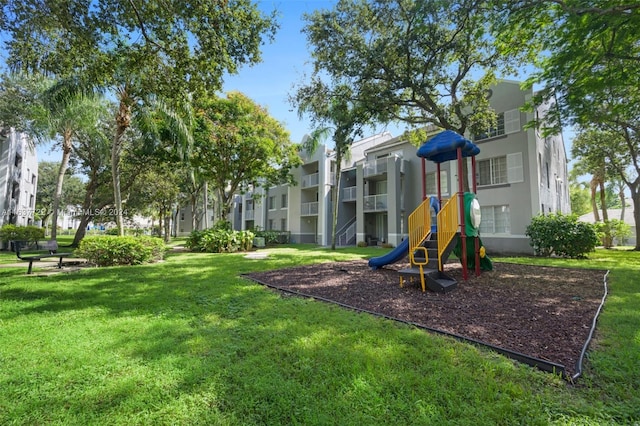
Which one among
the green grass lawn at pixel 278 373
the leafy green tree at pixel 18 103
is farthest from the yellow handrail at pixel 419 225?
the leafy green tree at pixel 18 103

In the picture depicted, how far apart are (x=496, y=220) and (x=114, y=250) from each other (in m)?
18.4

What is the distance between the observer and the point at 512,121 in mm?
16672

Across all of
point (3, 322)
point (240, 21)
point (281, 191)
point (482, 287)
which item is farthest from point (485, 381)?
point (281, 191)

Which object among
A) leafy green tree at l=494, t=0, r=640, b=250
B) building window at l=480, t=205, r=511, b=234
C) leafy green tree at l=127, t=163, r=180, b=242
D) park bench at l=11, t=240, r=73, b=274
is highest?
leafy green tree at l=494, t=0, r=640, b=250

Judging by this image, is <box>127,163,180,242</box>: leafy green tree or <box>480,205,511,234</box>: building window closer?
<box>480,205,511,234</box>: building window

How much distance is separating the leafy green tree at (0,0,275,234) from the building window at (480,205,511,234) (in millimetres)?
15213

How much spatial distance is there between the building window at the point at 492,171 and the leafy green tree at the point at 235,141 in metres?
13.3

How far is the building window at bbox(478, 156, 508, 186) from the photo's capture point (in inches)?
672

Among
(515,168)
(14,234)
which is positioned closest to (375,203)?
(515,168)

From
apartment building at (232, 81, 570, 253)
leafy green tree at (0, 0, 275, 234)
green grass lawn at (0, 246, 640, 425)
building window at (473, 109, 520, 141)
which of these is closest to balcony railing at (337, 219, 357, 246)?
apartment building at (232, 81, 570, 253)

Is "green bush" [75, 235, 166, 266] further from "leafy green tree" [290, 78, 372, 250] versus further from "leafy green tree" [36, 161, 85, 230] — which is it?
"leafy green tree" [36, 161, 85, 230]

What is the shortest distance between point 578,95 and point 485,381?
12560 millimetres

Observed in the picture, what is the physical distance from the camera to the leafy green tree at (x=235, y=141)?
61.8 ft

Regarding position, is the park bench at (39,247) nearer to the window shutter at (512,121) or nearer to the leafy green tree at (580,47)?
the leafy green tree at (580,47)
